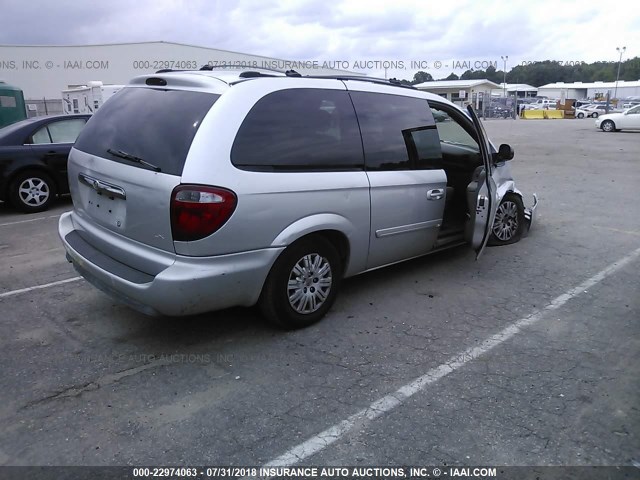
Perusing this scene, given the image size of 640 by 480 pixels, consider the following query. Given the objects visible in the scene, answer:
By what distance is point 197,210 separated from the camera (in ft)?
10.5

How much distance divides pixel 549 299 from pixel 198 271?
3.18 m

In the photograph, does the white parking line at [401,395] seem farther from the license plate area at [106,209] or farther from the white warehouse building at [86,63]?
the white warehouse building at [86,63]

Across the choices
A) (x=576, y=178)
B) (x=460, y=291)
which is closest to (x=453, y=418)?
(x=460, y=291)

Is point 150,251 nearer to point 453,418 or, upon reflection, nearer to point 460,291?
point 453,418

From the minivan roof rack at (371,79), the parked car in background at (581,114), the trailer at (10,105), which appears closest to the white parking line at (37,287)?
the minivan roof rack at (371,79)

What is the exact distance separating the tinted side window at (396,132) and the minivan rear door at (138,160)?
1.36 m

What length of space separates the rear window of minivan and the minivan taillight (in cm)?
17

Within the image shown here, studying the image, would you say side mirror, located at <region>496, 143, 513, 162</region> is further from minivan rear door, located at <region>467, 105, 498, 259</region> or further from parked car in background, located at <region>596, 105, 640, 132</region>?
parked car in background, located at <region>596, 105, 640, 132</region>

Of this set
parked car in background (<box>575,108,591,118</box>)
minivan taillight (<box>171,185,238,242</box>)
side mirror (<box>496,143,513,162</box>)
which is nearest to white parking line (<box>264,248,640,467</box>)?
minivan taillight (<box>171,185,238,242</box>)

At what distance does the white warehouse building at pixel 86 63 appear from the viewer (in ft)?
119

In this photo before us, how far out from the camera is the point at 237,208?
3.29m

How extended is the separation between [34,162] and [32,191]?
45 cm

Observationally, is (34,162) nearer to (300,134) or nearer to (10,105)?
(300,134)

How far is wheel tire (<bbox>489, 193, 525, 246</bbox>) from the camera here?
6.08 metres
